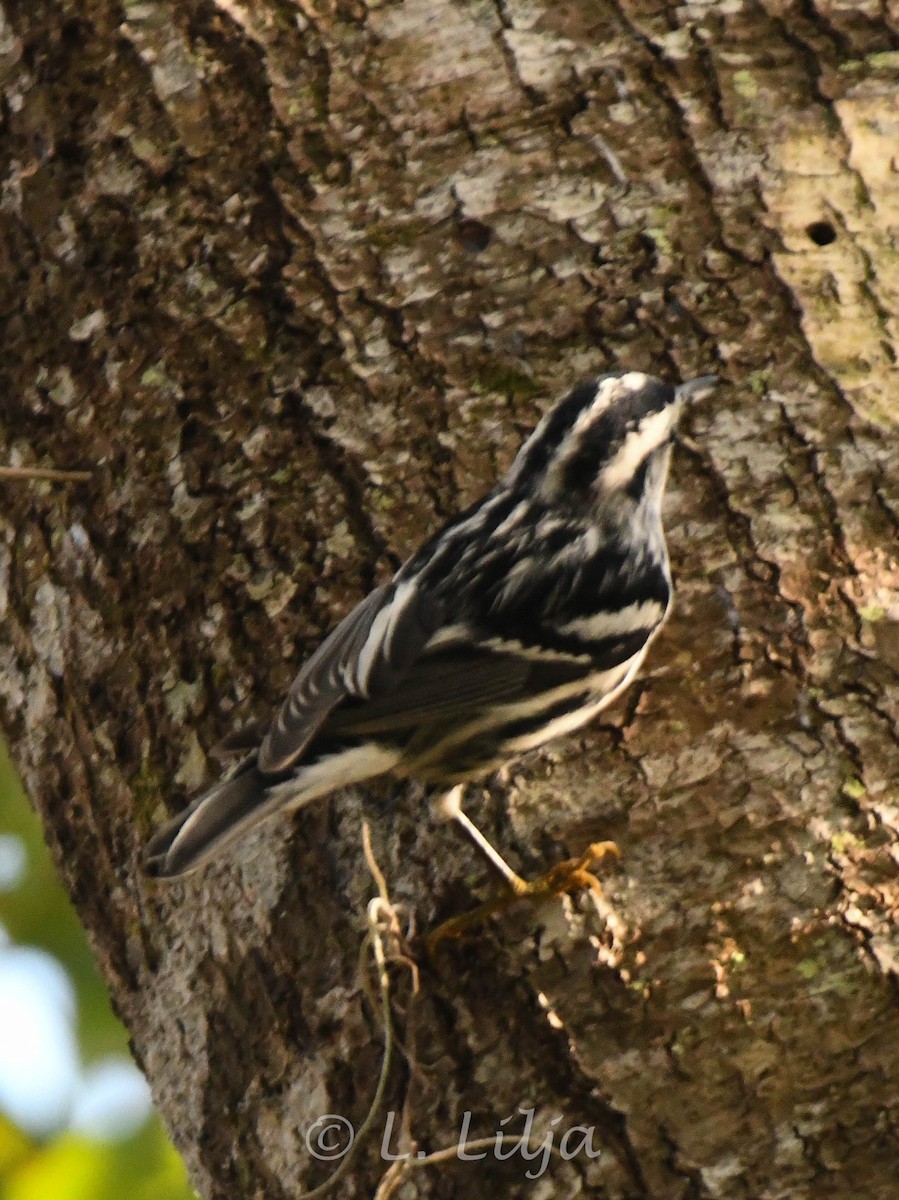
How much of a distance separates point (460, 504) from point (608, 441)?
28 centimetres

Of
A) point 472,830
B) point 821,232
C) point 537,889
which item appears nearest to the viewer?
point 537,889

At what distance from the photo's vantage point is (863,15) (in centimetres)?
290

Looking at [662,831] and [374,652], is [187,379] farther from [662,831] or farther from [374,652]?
[662,831]

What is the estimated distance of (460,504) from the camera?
107 inches

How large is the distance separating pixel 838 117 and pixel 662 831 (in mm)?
1326

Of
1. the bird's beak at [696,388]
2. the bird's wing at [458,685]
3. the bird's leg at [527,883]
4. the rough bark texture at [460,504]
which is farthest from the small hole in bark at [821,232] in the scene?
the bird's leg at [527,883]

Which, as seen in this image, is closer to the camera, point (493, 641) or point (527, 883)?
point (527, 883)

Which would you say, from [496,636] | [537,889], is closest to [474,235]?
[496,636]

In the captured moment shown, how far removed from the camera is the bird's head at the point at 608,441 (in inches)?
104

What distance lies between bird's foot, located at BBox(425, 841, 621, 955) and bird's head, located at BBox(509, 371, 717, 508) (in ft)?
2.24

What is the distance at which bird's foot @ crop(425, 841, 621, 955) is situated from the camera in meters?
2.36

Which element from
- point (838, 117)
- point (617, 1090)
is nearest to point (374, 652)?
point (617, 1090)

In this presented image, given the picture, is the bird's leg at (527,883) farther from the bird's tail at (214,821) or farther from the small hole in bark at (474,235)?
the small hole in bark at (474,235)

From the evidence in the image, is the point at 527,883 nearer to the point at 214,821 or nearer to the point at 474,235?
the point at 214,821
